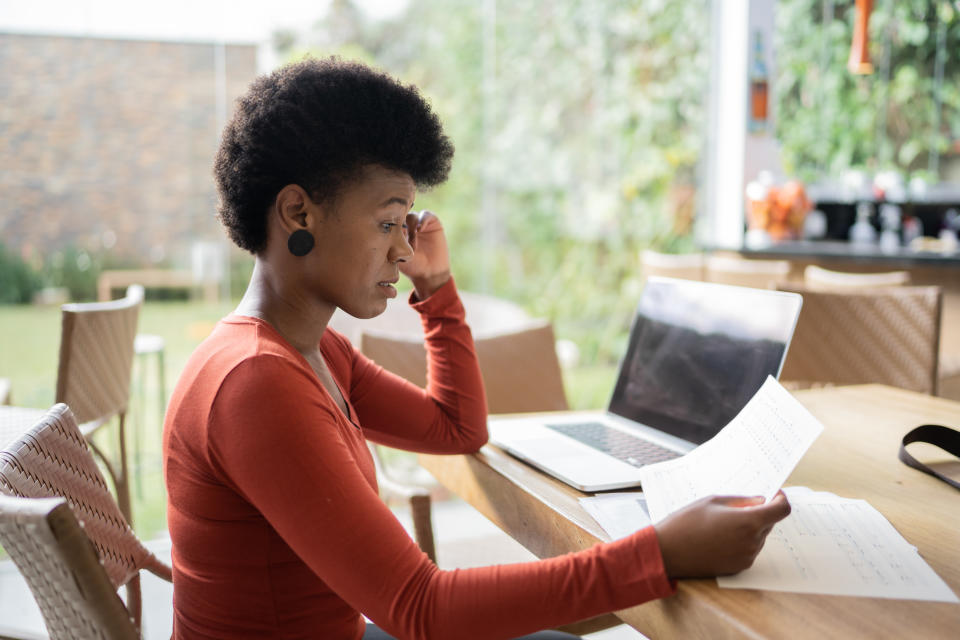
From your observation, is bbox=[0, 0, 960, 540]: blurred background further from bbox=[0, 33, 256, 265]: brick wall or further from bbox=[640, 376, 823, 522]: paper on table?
bbox=[640, 376, 823, 522]: paper on table

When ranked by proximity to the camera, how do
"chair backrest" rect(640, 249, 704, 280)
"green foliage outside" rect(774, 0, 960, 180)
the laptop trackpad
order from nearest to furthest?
the laptop trackpad < "chair backrest" rect(640, 249, 704, 280) < "green foliage outside" rect(774, 0, 960, 180)

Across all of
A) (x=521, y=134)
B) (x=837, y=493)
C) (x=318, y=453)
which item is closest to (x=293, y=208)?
(x=318, y=453)

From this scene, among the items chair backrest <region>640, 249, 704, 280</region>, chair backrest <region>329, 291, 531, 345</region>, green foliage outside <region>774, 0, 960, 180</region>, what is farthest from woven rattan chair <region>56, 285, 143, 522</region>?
green foliage outside <region>774, 0, 960, 180</region>

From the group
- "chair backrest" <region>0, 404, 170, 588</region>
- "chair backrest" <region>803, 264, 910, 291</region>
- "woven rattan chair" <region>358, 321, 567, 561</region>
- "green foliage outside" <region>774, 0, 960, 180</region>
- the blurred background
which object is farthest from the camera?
"green foliage outside" <region>774, 0, 960, 180</region>

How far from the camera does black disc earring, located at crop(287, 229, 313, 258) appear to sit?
0.98m

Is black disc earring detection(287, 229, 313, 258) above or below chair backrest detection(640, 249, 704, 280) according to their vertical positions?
above

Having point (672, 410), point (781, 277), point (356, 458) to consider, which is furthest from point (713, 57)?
point (356, 458)

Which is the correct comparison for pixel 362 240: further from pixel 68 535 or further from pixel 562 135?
pixel 562 135

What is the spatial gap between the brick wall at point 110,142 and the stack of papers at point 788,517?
3184mm

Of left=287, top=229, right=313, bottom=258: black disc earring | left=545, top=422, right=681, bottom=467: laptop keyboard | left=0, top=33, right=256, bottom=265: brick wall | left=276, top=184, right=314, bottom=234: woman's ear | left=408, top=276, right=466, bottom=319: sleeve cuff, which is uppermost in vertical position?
left=0, top=33, right=256, bottom=265: brick wall

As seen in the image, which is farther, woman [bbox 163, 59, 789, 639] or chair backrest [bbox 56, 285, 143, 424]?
chair backrest [bbox 56, 285, 143, 424]

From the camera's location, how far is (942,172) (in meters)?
5.46

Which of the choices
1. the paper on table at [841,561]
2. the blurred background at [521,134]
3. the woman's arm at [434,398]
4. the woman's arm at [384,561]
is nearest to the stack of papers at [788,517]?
the paper on table at [841,561]

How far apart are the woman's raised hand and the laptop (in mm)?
278
